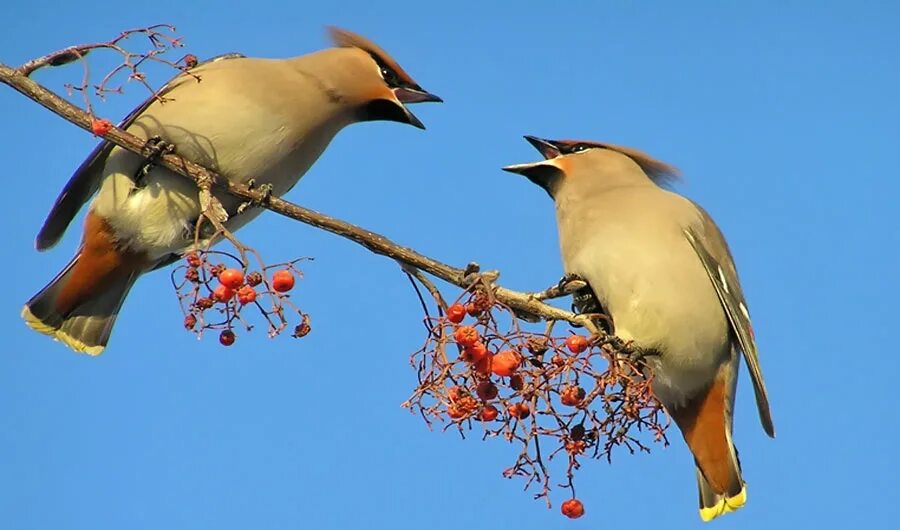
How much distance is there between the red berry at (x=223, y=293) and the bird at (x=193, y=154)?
1.04 metres

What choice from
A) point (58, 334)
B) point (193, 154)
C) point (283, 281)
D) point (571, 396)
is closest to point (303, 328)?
point (283, 281)

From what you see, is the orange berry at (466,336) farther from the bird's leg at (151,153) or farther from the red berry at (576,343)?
the bird's leg at (151,153)

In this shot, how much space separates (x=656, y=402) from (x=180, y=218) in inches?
68.7

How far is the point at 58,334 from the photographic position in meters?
4.47

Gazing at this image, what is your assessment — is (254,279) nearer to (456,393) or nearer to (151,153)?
(456,393)

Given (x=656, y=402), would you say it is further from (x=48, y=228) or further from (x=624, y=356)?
(x=48, y=228)

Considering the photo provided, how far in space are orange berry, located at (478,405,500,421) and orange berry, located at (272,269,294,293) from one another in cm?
57

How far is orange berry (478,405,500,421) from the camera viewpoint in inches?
121

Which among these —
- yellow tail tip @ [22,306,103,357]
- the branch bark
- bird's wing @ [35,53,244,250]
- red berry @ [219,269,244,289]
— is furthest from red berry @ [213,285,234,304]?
yellow tail tip @ [22,306,103,357]

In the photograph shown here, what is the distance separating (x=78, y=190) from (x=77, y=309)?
47cm

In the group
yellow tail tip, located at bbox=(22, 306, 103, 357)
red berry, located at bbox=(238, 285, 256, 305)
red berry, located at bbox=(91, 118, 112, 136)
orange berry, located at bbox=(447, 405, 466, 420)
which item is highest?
red berry, located at bbox=(91, 118, 112, 136)

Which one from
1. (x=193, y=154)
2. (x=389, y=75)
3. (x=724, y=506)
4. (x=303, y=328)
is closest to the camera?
(x=303, y=328)

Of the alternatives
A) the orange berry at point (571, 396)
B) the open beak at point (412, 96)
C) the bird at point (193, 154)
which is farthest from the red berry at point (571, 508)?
the open beak at point (412, 96)

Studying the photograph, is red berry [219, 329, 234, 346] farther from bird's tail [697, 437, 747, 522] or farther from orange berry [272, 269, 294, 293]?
bird's tail [697, 437, 747, 522]
